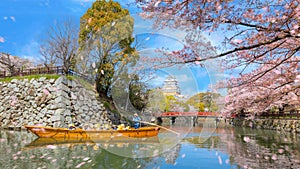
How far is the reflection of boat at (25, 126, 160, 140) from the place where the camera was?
955 cm

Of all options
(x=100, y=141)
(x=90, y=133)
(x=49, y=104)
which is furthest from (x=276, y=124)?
(x=49, y=104)

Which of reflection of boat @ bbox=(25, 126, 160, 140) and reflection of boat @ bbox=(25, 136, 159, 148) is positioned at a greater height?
reflection of boat @ bbox=(25, 126, 160, 140)

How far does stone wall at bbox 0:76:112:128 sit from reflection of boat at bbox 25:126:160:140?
2.92 m

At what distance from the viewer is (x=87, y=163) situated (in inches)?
239

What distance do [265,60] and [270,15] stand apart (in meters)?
0.85

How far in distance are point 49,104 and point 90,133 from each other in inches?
179

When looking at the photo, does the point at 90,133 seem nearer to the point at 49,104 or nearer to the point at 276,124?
the point at 49,104

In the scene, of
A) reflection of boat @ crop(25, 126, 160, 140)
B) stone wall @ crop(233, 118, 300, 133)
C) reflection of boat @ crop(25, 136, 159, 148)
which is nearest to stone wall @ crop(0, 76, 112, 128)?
reflection of boat @ crop(25, 136, 159, 148)

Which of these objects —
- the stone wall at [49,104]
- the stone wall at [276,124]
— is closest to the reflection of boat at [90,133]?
the stone wall at [49,104]

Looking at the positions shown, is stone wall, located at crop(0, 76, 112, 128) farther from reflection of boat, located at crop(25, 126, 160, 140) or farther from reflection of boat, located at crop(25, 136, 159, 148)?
reflection of boat, located at crop(25, 126, 160, 140)

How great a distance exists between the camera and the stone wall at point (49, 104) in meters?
13.2

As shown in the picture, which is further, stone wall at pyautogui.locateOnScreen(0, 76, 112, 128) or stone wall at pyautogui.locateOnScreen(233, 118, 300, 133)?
stone wall at pyautogui.locateOnScreen(233, 118, 300, 133)

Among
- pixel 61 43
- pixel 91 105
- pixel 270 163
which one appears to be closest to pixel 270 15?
pixel 270 163

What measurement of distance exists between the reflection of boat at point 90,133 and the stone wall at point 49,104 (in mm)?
2922
